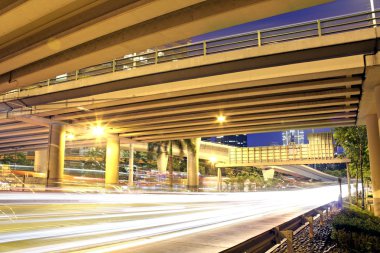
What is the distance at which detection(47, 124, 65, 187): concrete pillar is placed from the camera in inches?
1182

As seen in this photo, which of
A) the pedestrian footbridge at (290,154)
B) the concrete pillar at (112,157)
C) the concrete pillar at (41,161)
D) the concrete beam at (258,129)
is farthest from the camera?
the concrete pillar at (41,161)

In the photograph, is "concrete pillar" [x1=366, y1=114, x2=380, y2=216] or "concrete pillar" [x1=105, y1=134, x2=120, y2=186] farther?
"concrete pillar" [x1=105, y1=134, x2=120, y2=186]

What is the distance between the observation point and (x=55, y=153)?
30578 mm

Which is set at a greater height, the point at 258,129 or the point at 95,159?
the point at 258,129

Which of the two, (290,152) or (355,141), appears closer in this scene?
(355,141)

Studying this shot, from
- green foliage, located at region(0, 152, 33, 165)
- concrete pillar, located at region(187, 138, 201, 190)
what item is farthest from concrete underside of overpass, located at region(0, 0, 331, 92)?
green foliage, located at region(0, 152, 33, 165)

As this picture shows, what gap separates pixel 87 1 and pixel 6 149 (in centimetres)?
5584

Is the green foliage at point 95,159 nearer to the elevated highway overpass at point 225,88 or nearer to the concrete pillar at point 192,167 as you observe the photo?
the concrete pillar at point 192,167

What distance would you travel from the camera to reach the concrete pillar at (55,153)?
3003 cm

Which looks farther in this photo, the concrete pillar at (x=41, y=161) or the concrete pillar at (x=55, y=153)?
the concrete pillar at (x=41, y=161)

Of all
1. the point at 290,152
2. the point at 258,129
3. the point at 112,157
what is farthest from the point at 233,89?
the point at 290,152

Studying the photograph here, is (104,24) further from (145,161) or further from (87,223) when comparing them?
(145,161)

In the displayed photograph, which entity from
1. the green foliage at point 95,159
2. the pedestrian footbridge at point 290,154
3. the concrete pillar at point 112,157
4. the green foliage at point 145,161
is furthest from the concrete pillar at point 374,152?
the green foliage at point 95,159

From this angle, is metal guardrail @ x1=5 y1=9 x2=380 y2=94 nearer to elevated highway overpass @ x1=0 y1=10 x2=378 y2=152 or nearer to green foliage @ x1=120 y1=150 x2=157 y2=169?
elevated highway overpass @ x1=0 y1=10 x2=378 y2=152
